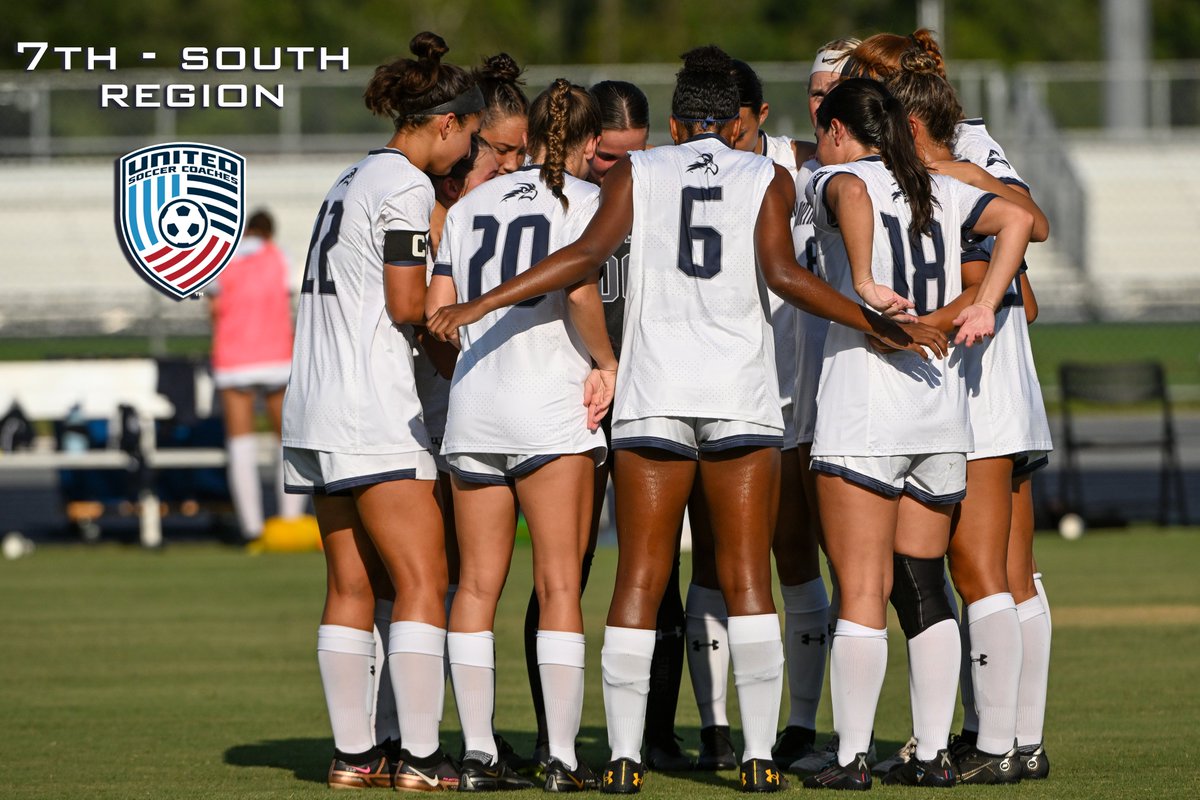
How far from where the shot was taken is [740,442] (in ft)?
17.2

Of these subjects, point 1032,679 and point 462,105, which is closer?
point 462,105

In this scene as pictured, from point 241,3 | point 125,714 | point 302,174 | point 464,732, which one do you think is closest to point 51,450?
point 125,714

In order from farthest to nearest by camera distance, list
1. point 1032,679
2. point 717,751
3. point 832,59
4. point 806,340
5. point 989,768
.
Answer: point 832,59, point 717,751, point 1032,679, point 806,340, point 989,768

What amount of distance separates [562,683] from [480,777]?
40cm

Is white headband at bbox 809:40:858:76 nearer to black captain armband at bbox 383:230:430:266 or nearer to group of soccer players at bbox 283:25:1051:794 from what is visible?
group of soccer players at bbox 283:25:1051:794

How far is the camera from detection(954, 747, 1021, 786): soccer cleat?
18.1 ft

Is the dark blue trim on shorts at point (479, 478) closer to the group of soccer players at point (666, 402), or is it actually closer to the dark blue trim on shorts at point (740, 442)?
the group of soccer players at point (666, 402)

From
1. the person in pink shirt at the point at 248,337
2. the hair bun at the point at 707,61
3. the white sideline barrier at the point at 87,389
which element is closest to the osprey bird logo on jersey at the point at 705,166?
the hair bun at the point at 707,61

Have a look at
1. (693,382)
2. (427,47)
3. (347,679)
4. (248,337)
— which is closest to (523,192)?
(427,47)

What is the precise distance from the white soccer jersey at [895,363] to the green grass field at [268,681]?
109 centimetres

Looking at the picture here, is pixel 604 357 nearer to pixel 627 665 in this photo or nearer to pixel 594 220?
pixel 594 220

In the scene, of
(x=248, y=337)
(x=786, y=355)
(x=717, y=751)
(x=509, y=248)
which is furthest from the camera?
(x=248, y=337)

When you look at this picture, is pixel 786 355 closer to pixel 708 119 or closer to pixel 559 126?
pixel 708 119

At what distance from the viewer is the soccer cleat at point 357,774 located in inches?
220
